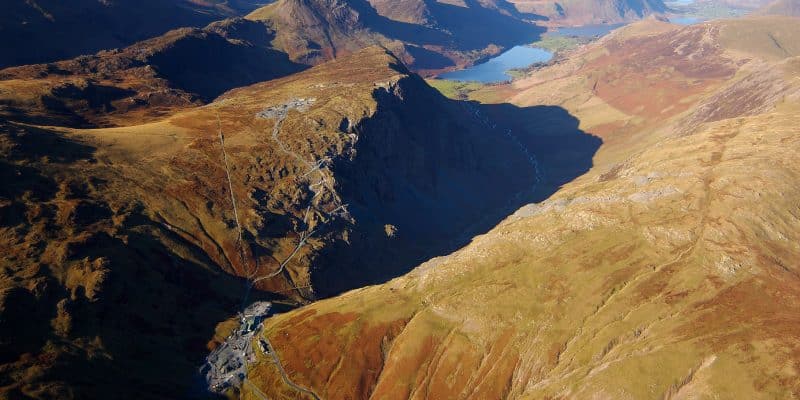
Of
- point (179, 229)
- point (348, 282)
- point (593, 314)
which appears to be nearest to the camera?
point (593, 314)

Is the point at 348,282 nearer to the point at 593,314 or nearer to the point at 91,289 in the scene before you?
the point at 91,289

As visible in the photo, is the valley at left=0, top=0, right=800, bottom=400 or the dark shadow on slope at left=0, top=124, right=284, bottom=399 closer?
the dark shadow on slope at left=0, top=124, right=284, bottom=399

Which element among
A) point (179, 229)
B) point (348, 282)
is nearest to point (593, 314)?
point (348, 282)

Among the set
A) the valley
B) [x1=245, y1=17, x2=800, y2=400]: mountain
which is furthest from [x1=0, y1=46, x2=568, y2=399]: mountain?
[x1=245, y1=17, x2=800, y2=400]: mountain

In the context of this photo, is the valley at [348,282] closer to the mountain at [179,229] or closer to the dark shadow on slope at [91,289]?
the dark shadow on slope at [91,289]

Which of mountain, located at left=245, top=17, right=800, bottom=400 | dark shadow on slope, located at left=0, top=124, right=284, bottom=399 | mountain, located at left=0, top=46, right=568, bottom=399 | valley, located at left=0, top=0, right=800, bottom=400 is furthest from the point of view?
mountain, located at left=0, top=46, right=568, bottom=399

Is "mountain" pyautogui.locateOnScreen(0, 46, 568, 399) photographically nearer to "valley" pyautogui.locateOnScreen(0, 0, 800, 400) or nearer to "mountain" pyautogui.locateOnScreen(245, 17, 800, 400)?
"valley" pyautogui.locateOnScreen(0, 0, 800, 400)

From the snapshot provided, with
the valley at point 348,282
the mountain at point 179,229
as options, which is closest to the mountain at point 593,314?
the valley at point 348,282

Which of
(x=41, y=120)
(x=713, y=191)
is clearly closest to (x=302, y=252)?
(x=41, y=120)

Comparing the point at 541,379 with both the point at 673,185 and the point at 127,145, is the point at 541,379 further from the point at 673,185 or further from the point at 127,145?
the point at 127,145
